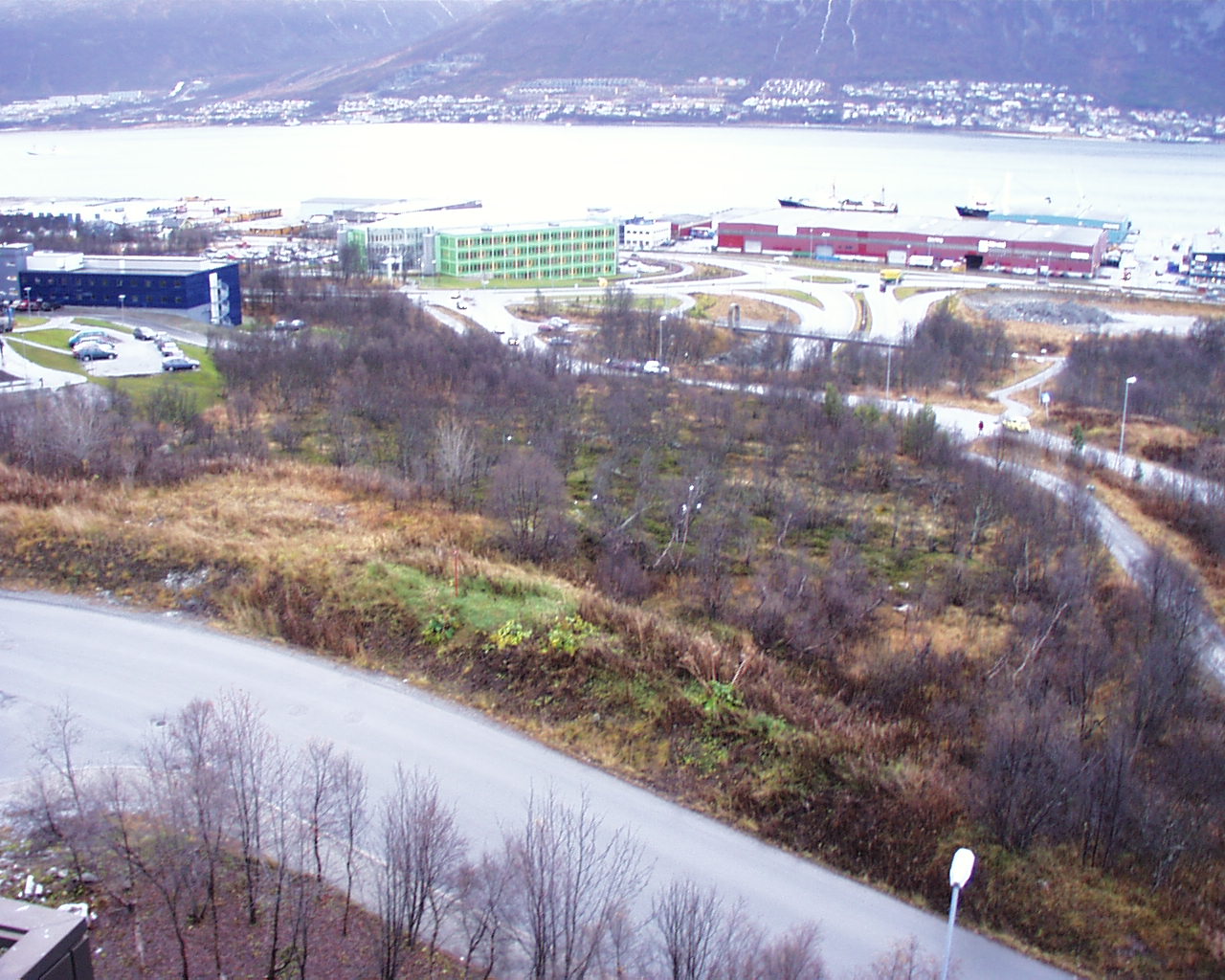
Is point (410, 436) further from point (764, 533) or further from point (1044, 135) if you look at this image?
point (1044, 135)

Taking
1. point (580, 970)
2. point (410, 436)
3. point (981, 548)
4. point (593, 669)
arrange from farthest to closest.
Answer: point (410, 436), point (981, 548), point (593, 669), point (580, 970)

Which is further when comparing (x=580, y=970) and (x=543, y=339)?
(x=543, y=339)

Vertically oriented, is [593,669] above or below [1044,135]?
below

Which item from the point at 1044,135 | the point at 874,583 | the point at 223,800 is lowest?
the point at 874,583

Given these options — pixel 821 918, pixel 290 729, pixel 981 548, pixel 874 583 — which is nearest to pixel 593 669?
pixel 290 729

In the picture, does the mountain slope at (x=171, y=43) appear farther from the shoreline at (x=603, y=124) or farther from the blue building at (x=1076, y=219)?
the blue building at (x=1076, y=219)

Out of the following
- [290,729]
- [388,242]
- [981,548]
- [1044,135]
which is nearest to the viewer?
[290,729]

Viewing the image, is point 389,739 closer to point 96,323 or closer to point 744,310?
point 96,323
